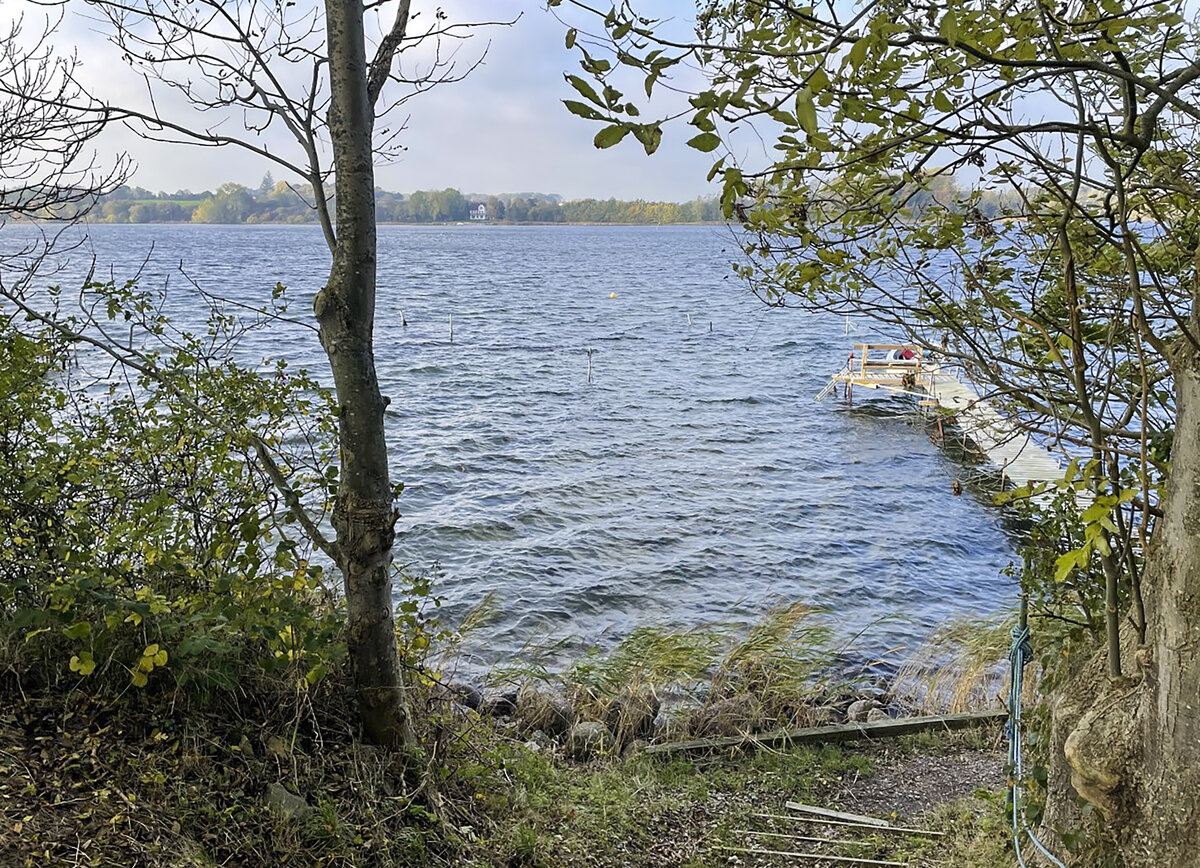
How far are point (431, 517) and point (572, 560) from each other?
8.94 ft

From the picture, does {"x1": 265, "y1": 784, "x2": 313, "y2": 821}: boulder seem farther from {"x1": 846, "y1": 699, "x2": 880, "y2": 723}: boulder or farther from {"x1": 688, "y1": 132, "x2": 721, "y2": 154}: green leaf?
{"x1": 846, "y1": 699, "x2": 880, "y2": 723}: boulder

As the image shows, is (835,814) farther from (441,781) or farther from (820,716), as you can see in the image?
(441,781)

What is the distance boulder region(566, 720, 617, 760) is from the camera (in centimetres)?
671

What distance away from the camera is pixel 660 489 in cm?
A: 1678

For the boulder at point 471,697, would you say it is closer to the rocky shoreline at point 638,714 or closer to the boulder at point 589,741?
the rocky shoreline at point 638,714

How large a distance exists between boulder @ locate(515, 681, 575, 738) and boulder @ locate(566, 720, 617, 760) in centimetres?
19

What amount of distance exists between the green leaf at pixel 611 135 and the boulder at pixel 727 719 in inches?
234

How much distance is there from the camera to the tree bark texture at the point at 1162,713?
2514 millimetres

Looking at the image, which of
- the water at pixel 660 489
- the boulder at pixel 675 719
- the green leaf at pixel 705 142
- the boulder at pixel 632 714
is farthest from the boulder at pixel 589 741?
the green leaf at pixel 705 142

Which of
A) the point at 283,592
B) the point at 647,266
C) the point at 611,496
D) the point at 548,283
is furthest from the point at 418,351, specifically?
the point at 647,266

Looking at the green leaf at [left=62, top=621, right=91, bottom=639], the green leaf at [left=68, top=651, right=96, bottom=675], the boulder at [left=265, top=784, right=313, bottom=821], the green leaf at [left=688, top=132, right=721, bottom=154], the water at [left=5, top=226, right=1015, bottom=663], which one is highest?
the green leaf at [left=688, top=132, right=721, bottom=154]

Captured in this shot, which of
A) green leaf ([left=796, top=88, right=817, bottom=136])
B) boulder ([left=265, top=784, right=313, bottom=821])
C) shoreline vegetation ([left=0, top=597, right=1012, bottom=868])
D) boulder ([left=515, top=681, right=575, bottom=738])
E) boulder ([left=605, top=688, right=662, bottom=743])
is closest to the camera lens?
green leaf ([left=796, top=88, right=817, bottom=136])

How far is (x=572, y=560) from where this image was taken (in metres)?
13.1

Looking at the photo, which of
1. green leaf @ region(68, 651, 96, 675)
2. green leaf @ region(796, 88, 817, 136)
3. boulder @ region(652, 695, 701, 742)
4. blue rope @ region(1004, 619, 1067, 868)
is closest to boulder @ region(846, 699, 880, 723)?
boulder @ region(652, 695, 701, 742)
